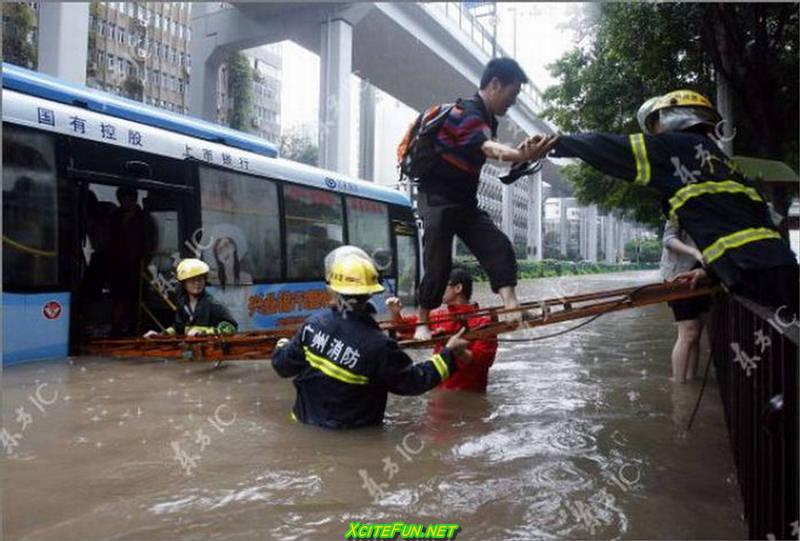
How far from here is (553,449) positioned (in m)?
4.11

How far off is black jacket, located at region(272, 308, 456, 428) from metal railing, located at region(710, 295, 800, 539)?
64.4 inches

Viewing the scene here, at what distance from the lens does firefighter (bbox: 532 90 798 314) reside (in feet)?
9.91

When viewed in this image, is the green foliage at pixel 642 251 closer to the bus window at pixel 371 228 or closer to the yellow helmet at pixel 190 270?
the bus window at pixel 371 228

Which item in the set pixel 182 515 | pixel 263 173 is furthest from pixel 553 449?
pixel 263 173

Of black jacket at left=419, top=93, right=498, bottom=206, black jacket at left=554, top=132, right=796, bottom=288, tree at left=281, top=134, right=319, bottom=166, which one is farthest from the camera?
tree at left=281, top=134, right=319, bottom=166


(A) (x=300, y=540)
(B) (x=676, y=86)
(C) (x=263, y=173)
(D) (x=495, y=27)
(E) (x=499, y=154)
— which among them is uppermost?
(D) (x=495, y=27)

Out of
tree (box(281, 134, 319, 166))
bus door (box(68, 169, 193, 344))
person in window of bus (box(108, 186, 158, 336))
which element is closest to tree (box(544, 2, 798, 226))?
bus door (box(68, 169, 193, 344))

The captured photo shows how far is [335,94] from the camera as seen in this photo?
2050 centimetres

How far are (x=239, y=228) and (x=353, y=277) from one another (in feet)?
16.4


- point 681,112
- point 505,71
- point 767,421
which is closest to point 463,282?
point 505,71

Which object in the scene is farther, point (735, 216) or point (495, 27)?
point (495, 27)

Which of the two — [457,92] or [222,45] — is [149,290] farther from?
[457,92]

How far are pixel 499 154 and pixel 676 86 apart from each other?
780 centimetres

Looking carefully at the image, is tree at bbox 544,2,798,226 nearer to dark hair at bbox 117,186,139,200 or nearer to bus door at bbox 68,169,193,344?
bus door at bbox 68,169,193,344
